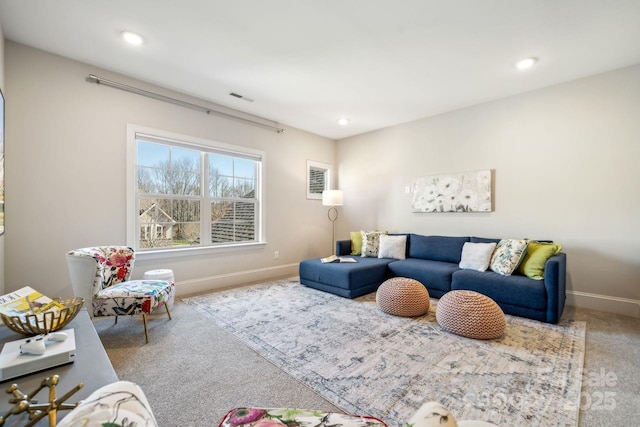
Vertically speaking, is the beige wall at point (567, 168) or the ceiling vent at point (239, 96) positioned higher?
the ceiling vent at point (239, 96)

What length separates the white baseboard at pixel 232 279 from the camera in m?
3.70

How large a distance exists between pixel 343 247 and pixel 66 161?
12.0ft

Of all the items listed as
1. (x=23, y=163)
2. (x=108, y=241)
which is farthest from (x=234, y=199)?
(x=23, y=163)

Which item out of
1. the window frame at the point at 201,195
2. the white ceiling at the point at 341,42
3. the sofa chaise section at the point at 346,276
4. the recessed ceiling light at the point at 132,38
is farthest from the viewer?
the sofa chaise section at the point at 346,276

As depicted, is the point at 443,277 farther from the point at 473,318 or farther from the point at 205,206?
the point at 205,206

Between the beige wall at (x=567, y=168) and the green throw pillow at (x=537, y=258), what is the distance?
487mm

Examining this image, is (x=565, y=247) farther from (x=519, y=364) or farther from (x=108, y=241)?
(x=108, y=241)

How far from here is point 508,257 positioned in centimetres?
312

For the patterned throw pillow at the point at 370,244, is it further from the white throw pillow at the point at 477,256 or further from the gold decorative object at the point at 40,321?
the gold decorative object at the point at 40,321

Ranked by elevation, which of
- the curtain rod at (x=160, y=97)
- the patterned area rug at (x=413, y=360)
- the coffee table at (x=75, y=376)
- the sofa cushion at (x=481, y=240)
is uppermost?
the curtain rod at (x=160, y=97)

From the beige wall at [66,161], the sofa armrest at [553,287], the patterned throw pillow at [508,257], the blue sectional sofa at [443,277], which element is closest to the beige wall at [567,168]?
the blue sectional sofa at [443,277]

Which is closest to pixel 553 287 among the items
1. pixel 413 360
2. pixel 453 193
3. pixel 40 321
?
pixel 413 360

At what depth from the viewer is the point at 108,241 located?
312 cm

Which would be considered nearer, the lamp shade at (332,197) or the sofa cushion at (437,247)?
the sofa cushion at (437,247)
